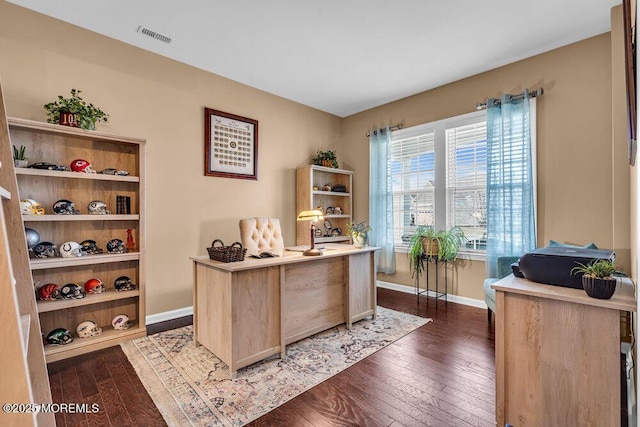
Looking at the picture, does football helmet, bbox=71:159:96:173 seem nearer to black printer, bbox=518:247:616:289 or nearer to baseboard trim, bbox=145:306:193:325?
baseboard trim, bbox=145:306:193:325

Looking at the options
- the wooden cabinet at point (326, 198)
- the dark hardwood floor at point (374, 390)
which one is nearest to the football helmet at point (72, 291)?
the dark hardwood floor at point (374, 390)

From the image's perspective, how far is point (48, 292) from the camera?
8.14ft

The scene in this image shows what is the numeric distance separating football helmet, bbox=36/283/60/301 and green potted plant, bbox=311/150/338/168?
3.48 meters

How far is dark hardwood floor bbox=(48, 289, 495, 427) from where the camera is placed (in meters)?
1.73

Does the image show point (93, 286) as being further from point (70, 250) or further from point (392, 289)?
point (392, 289)

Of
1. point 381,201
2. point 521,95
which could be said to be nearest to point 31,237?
point 381,201

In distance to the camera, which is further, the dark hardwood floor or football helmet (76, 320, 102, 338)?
football helmet (76, 320, 102, 338)

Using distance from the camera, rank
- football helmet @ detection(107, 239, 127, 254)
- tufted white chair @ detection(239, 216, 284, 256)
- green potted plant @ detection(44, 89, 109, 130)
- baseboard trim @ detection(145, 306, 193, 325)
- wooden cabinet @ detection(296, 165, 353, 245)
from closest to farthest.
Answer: green potted plant @ detection(44, 89, 109, 130) < football helmet @ detection(107, 239, 127, 254) < tufted white chair @ detection(239, 216, 284, 256) < baseboard trim @ detection(145, 306, 193, 325) < wooden cabinet @ detection(296, 165, 353, 245)

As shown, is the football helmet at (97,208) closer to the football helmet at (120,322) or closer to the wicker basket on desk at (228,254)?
the football helmet at (120,322)

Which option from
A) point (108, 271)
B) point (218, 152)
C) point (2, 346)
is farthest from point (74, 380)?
point (218, 152)

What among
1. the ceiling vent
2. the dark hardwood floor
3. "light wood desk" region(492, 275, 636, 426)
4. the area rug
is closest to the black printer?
"light wood desk" region(492, 275, 636, 426)

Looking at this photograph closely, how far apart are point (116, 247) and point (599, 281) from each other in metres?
3.49

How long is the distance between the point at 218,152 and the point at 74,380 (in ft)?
8.51

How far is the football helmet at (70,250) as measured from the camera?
2.54 metres
